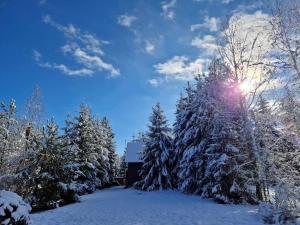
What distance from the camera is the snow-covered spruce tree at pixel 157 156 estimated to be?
3012 centimetres

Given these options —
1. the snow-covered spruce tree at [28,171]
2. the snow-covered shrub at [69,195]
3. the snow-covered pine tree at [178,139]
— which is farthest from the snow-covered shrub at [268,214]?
Result: the snow-covered pine tree at [178,139]

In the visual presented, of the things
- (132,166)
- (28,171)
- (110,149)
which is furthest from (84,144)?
(110,149)

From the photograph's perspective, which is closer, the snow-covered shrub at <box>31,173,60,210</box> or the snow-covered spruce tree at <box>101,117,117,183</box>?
the snow-covered shrub at <box>31,173,60,210</box>

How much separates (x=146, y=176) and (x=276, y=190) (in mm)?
21251

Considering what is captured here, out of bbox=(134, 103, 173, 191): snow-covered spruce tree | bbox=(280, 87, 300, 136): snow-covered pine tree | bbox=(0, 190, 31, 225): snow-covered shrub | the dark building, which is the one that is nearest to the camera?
bbox=(0, 190, 31, 225): snow-covered shrub

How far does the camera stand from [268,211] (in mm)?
11398

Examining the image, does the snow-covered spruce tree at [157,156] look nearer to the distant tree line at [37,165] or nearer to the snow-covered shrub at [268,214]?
the distant tree line at [37,165]

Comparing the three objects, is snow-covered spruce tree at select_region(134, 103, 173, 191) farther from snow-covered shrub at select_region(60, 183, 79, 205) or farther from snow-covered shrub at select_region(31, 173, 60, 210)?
snow-covered shrub at select_region(31, 173, 60, 210)

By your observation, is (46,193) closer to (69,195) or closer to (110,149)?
(69,195)

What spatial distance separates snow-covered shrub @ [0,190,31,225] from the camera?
10.3m

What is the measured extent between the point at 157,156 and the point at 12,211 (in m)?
21.3

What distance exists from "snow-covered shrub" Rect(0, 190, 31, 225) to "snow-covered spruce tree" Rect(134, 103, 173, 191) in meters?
20.0

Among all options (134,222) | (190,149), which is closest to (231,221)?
(134,222)

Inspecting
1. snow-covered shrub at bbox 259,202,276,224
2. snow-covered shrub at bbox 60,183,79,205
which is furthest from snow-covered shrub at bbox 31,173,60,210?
snow-covered shrub at bbox 259,202,276,224
